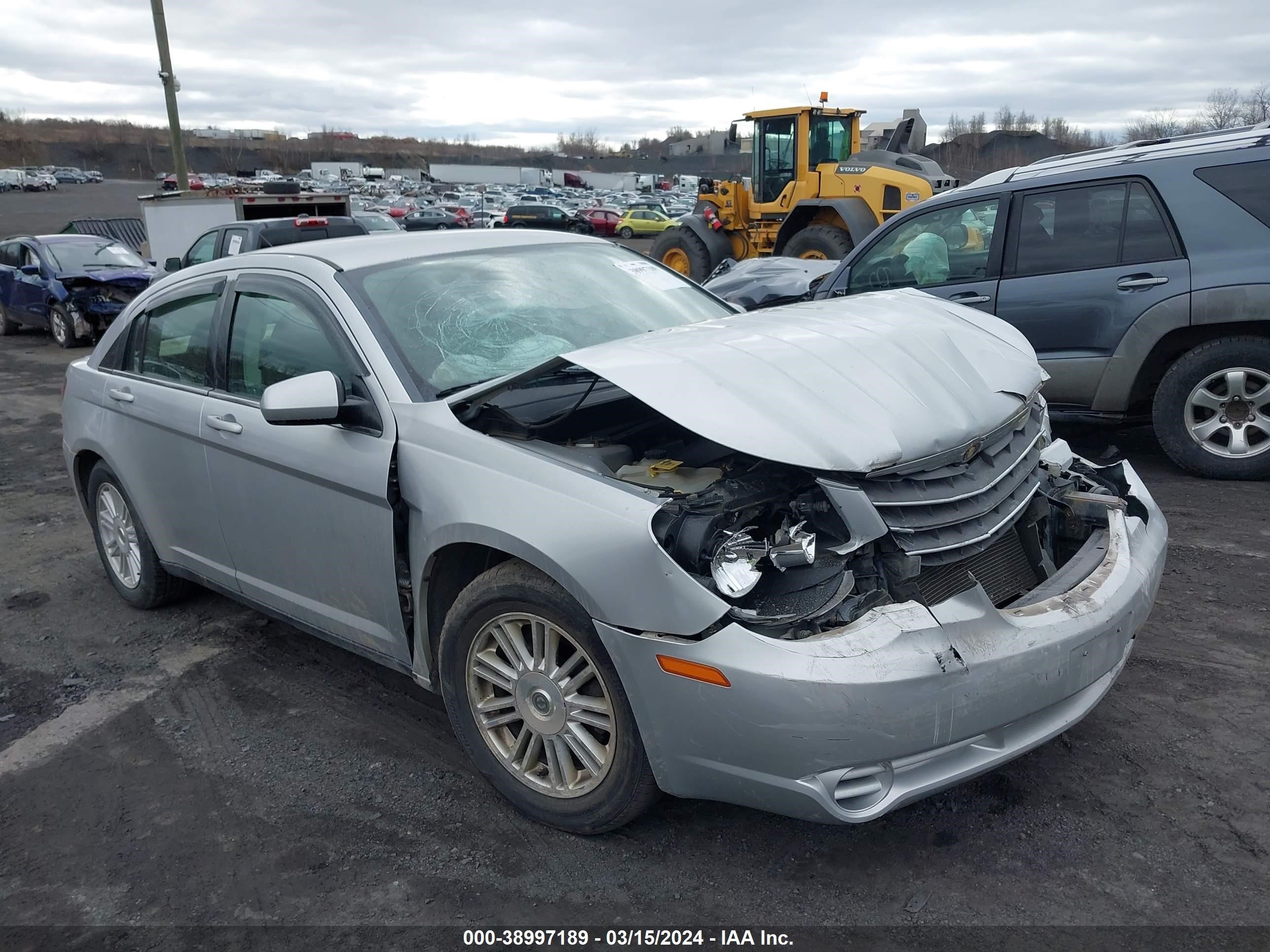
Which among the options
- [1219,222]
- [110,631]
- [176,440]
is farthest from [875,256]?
[110,631]

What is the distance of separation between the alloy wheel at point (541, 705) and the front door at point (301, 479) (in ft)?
1.41

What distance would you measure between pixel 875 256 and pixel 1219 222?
Result: 2127 mm

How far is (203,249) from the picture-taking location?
46.0ft

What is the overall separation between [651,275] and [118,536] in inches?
115

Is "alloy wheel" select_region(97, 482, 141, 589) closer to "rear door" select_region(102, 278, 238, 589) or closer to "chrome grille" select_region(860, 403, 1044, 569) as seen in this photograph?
"rear door" select_region(102, 278, 238, 589)

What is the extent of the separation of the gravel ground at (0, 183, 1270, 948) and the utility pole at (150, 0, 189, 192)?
18.4 m

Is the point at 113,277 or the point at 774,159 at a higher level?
the point at 774,159

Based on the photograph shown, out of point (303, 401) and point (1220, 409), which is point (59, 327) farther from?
point (1220, 409)

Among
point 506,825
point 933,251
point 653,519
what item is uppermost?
point 933,251

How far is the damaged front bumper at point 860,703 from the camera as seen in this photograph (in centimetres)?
242

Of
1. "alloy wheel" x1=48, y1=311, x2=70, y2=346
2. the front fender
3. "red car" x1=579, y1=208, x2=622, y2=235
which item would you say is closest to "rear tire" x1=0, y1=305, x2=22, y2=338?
"alloy wheel" x1=48, y1=311, x2=70, y2=346

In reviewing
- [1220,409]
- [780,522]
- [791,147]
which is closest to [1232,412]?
[1220,409]

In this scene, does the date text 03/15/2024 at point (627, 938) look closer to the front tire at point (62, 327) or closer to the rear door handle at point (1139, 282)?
the rear door handle at point (1139, 282)

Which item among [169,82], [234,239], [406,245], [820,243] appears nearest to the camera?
[406,245]
